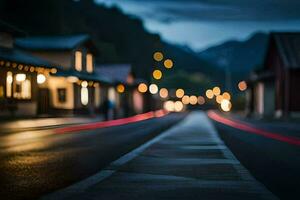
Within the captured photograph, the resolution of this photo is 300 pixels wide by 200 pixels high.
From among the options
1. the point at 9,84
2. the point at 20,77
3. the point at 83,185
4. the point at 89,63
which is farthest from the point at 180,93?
the point at 83,185

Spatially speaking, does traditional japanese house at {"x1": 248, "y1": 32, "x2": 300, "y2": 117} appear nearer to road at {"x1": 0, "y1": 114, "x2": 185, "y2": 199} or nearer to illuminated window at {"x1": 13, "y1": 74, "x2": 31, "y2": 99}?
illuminated window at {"x1": 13, "y1": 74, "x2": 31, "y2": 99}

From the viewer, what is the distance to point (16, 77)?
3622 cm

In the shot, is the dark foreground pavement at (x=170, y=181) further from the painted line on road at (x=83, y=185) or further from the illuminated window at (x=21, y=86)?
the illuminated window at (x=21, y=86)

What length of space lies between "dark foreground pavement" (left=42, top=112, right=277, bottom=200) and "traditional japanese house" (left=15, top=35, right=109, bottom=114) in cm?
3198

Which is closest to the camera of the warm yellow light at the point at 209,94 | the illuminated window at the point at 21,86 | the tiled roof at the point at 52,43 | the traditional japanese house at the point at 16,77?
the traditional japanese house at the point at 16,77

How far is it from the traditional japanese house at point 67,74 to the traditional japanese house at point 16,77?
5.32 meters

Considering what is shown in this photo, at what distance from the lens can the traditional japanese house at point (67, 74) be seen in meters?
46.0

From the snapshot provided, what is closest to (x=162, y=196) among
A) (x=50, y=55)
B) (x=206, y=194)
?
(x=206, y=194)

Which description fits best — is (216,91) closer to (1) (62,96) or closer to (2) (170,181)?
(1) (62,96)

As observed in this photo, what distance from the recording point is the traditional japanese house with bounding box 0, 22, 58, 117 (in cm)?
3397

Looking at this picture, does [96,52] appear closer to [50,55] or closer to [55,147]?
[50,55]

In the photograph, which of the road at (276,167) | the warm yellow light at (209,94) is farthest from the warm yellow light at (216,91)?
the road at (276,167)

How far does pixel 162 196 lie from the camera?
7684mm

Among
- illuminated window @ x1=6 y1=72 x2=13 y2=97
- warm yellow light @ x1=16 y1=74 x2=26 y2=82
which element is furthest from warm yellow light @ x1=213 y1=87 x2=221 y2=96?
illuminated window @ x1=6 y1=72 x2=13 y2=97
